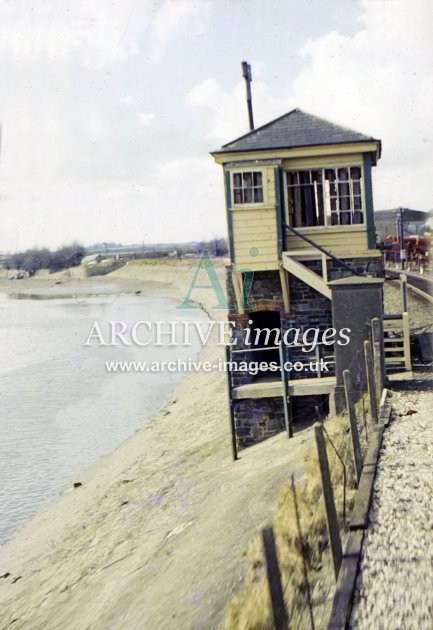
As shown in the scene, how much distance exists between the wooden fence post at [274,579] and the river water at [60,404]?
33.9 ft

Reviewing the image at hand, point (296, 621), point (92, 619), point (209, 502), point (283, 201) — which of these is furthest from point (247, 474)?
point (296, 621)

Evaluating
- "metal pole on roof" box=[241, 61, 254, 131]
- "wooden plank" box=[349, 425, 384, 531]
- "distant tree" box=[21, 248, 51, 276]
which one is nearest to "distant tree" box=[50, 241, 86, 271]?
"distant tree" box=[21, 248, 51, 276]

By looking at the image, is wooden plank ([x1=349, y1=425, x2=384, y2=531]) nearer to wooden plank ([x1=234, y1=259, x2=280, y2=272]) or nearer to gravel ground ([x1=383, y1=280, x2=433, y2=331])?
wooden plank ([x1=234, y1=259, x2=280, y2=272])

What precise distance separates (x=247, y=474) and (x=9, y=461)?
9250 millimetres

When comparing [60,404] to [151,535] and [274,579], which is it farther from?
[274,579]

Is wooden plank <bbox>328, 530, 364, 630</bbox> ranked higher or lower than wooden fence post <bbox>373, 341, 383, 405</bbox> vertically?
lower

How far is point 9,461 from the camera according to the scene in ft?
63.8

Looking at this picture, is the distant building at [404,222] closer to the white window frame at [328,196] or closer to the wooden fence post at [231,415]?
the white window frame at [328,196]

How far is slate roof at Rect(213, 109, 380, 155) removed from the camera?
14.7 meters

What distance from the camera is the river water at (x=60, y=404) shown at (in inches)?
709

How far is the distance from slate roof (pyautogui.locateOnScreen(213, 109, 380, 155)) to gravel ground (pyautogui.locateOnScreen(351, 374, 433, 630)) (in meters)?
7.14

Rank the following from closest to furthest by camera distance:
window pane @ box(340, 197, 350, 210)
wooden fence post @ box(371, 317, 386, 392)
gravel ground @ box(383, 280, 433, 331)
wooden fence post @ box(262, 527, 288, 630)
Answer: wooden fence post @ box(262, 527, 288, 630), wooden fence post @ box(371, 317, 386, 392), window pane @ box(340, 197, 350, 210), gravel ground @ box(383, 280, 433, 331)

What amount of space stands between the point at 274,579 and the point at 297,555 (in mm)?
2008

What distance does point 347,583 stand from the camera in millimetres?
5586
